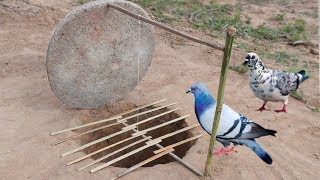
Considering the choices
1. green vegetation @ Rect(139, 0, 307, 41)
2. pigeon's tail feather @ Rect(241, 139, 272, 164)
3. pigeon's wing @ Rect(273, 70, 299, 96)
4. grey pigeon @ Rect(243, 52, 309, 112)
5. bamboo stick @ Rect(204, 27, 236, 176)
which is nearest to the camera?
bamboo stick @ Rect(204, 27, 236, 176)

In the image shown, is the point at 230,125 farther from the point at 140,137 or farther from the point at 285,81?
the point at 140,137

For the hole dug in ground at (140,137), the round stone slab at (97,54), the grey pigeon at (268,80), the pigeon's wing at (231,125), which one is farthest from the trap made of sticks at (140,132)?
the grey pigeon at (268,80)

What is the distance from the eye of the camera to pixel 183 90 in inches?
176

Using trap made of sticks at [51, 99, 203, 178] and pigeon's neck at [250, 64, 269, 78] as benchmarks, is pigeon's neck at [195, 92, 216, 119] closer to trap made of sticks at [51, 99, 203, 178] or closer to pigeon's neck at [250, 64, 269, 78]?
pigeon's neck at [250, 64, 269, 78]

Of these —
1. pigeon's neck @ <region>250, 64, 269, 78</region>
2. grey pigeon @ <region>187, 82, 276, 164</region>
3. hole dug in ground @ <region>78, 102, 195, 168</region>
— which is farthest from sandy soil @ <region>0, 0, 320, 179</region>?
pigeon's neck @ <region>250, 64, 269, 78</region>

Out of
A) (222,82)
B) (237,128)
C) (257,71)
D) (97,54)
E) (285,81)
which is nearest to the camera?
(222,82)

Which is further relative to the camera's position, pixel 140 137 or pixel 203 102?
pixel 140 137

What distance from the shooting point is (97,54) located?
12.6ft

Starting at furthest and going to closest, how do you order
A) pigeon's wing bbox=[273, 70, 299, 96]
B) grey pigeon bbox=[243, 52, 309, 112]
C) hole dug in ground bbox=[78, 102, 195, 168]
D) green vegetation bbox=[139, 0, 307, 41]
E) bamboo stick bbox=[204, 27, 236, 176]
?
green vegetation bbox=[139, 0, 307, 41] < hole dug in ground bbox=[78, 102, 195, 168] < pigeon's wing bbox=[273, 70, 299, 96] < grey pigeon bbox=[243, 52, 309, 112] < bamboo stick bbox=[204, 27, 236, 176]

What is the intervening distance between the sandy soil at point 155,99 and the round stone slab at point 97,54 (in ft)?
0.63

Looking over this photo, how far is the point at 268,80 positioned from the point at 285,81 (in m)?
0.21

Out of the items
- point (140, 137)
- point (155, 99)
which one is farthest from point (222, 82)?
point (155, 99)

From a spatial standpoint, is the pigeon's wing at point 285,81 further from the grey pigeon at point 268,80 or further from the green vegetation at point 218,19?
the green vegetation at point 218,19

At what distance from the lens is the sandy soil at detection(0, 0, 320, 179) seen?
3.21m
